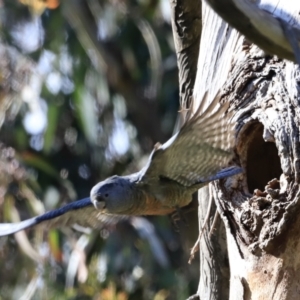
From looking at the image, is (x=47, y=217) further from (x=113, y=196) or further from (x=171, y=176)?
(x=171, y=176)

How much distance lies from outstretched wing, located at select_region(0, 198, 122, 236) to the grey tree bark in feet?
1.44

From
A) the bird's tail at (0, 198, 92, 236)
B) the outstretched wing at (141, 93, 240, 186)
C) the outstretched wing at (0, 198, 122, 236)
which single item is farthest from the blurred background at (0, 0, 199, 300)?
the outstretched wing at (141, 93, 240, 186)

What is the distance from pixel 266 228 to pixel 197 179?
0.29 metres

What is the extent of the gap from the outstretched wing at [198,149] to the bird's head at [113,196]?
0.10 meters

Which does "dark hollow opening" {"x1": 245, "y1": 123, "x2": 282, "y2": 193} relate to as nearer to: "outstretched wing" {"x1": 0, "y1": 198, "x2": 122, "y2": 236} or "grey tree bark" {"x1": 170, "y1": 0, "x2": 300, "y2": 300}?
"grey tree bark" {"x1": 170, "y1": 0, "x2": 300, "y2": 300}

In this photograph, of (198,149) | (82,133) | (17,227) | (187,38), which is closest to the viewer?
(198,149)

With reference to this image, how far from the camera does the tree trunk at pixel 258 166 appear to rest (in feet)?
5.50

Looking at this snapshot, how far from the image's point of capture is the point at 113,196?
1959mm

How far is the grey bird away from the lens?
171 centimetres

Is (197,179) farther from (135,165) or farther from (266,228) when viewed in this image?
(135,165)

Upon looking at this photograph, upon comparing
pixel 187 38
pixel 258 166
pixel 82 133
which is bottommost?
pixel 258 166

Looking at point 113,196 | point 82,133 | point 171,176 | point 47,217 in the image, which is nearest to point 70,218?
point 47,217

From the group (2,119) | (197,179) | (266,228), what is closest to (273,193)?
(266,228)

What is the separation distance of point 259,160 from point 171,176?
0.90ft
